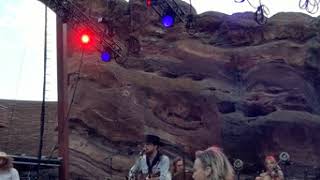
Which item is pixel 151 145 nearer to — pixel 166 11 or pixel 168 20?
pixel 168 20

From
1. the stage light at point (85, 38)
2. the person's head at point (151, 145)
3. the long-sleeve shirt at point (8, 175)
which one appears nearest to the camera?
the person's head at point (151, 145)

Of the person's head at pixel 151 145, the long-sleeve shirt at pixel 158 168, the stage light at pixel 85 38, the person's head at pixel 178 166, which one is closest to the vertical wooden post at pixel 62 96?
the stage light at pixel 85 38

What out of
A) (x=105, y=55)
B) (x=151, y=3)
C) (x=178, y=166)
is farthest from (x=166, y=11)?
(x=178, y=166)

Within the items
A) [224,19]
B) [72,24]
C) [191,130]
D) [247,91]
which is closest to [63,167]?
[72,24]

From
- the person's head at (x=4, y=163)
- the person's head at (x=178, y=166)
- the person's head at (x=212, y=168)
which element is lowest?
the person's head at (x=212, y=168)

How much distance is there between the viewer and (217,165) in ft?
8.11

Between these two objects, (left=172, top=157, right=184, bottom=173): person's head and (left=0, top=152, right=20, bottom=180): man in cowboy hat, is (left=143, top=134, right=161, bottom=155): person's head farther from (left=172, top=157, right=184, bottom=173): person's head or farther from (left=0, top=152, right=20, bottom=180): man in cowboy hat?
(left=172, top=157, right=184, bottom=173): person's head

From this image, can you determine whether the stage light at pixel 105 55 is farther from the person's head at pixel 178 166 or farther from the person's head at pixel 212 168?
the person's head at pixel 212 168

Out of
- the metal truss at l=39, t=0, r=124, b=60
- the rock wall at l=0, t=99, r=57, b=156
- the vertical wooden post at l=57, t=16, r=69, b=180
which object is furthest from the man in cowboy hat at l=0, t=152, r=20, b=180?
the rock wall at l=0, t=99, r=57, b=156

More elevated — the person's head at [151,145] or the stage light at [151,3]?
the stage light at [151,3]

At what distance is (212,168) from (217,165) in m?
Result: 0.03

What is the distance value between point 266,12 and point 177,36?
198 inches

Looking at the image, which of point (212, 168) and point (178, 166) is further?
point (178, 166)

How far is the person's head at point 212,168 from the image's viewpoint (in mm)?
2455
